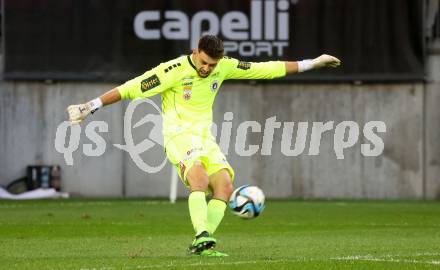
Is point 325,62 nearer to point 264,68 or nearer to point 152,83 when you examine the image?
point 264,68

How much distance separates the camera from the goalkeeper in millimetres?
10953

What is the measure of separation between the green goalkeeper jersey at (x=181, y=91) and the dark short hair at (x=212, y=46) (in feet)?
1.26

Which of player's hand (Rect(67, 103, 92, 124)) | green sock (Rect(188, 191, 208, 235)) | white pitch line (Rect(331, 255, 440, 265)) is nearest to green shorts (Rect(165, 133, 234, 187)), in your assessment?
green sock (Rect(188, 191, 208, 235))

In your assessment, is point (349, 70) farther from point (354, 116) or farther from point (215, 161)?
point (215, 161)

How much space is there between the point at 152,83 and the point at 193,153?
74 cm

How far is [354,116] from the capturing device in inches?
→ 923

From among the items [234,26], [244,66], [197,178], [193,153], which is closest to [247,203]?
[197,178]

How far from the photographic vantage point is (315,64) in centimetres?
1162

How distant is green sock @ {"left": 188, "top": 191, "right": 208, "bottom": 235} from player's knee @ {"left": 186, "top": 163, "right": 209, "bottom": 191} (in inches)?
2.8

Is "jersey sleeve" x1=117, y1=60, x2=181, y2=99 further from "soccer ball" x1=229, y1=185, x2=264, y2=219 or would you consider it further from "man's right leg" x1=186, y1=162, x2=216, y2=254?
"soccer ball" x1=229, y1=185, x2=264, y2=219

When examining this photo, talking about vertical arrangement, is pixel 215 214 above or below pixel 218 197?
below

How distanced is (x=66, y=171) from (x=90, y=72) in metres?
1.96

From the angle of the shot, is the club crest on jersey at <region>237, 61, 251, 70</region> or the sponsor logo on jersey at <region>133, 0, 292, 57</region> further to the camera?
the sponsor logo on jersey at <region>133, 0, 292, 57</region>

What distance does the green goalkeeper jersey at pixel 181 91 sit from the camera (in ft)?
36.6
